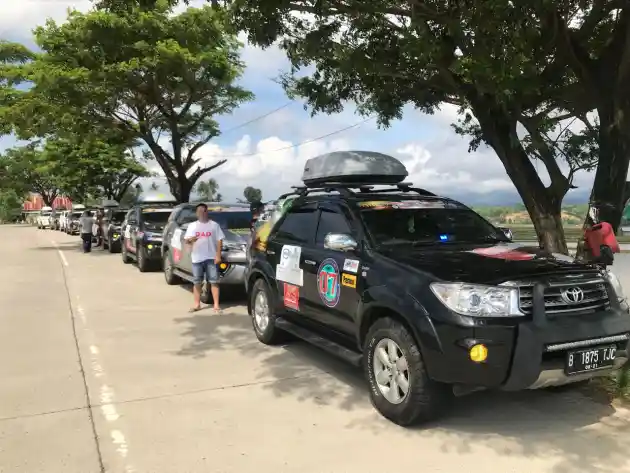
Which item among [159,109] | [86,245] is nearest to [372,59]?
[159,109]

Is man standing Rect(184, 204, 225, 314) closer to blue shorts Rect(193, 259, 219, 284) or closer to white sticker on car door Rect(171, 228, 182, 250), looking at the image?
blue shorts Rect(193, 259, 219, 284)

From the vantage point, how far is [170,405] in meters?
4.85

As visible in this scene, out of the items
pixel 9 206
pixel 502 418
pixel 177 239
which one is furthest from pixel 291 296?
pixel 9 206

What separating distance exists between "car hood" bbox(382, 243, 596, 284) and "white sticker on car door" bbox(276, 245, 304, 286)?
1.34m

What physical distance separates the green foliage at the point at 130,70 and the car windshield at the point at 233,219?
717 centimetres

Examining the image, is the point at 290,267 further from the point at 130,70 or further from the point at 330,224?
the point at 130,70

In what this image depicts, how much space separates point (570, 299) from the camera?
13.5 ft

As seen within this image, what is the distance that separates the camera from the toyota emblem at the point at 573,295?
4074 millimetres

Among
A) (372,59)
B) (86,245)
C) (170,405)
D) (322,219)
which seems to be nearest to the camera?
(170,405)

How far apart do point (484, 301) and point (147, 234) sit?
11820mm

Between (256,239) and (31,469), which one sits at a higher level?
(256,239)

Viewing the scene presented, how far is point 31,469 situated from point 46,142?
109ft

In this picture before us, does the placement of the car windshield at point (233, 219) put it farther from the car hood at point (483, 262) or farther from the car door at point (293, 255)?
the car hood at point (483, 262)

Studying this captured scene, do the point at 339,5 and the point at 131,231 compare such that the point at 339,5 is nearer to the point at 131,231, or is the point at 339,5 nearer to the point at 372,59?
the point at 372,59
